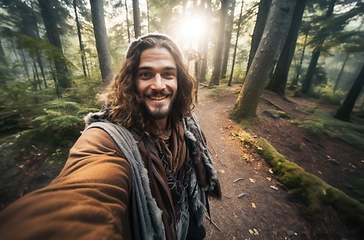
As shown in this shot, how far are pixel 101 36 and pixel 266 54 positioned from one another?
7.19 m

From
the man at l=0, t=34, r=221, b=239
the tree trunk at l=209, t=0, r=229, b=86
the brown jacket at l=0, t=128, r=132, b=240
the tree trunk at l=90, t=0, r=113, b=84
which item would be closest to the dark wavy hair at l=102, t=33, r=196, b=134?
the man at l=0, t=34, r=221, b=239

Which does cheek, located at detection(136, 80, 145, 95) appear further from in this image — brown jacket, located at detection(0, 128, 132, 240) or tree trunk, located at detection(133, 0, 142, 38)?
tree trunk, located at detection(133, 0, 142, 38)

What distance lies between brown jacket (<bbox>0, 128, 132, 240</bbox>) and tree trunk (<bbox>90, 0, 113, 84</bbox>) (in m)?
7.00

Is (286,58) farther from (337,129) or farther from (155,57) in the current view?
(155,57)

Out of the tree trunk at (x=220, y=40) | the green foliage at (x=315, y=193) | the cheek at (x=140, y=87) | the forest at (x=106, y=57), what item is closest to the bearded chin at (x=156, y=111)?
the cheek at (x=140, y=87)

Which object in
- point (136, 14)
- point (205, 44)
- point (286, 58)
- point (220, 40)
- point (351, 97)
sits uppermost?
point (136, 14)

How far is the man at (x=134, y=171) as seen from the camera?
1.90 ft

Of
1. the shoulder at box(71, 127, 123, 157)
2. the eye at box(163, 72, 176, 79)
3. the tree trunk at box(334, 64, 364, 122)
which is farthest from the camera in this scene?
the tree trunk at box(334, 64, 364, 122)

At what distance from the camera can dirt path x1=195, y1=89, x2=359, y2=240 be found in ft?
8.83

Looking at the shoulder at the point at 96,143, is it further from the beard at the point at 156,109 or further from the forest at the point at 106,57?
the forest at the point at 106,57

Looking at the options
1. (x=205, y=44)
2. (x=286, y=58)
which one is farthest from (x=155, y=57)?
(x=205, y=44)

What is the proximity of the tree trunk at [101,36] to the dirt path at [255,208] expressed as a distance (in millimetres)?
6225

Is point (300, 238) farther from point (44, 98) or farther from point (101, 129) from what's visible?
point (44, 98)

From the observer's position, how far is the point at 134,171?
1.09 meters
